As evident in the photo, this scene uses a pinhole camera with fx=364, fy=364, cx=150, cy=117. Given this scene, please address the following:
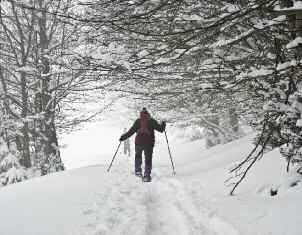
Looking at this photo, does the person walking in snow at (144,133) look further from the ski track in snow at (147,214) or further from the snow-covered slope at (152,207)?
the snow-covered slope at (152,207)

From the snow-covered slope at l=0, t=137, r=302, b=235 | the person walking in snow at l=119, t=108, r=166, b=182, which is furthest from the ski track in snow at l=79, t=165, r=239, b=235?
the person walking in snow at l=119, t=108, r=166, b=182

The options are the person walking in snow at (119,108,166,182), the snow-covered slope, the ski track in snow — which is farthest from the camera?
the person walking in snow at (119,108,166,182)

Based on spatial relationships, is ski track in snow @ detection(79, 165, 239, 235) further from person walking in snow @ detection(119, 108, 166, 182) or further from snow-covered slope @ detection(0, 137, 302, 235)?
person walking in snow @ detection(119, 108, 166, 182)

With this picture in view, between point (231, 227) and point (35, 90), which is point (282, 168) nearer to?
point (231, 227)

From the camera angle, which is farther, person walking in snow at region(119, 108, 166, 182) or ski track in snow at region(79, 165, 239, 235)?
person walking in snow at region(119, 108, 166, 182)

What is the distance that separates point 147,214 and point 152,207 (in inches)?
24.3

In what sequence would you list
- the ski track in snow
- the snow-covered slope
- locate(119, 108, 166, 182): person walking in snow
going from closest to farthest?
the snow-covered slope
the ski track in snow
locate(119, 108, 166, 182): person walking in snow

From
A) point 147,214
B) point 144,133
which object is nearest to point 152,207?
point 147,214

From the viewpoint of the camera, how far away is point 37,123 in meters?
12.4

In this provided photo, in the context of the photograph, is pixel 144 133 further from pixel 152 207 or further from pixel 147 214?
pixel 147 214

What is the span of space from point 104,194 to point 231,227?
10.1ft

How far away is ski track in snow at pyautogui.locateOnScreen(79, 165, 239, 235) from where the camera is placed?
205 inches

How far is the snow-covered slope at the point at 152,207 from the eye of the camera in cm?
493

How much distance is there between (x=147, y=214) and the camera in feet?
20.4
